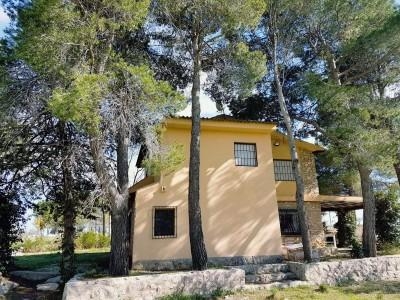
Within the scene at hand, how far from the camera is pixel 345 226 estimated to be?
21.2 metres

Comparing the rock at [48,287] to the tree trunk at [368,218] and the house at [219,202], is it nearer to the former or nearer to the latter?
the house at [219,202]

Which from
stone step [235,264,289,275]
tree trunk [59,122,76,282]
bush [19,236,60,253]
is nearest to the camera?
tree trunk [59,122,76,282]

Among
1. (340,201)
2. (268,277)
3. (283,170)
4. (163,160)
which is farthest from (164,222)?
(340,201)

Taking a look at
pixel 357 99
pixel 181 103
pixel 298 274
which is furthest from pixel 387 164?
pixel 181 103

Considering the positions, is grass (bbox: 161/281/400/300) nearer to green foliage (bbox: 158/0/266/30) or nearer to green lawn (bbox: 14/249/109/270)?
green lawn (bbox: 14/249/109/270)

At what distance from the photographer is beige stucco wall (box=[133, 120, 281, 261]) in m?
13.6

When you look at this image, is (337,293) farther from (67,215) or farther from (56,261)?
(56,261)

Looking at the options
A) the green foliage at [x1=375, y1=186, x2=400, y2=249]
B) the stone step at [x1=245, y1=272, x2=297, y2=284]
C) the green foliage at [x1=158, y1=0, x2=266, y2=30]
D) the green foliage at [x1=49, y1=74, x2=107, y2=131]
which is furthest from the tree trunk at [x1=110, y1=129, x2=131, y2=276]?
the green foliage at [x1=375, y1=186, x2=400, y2=249]

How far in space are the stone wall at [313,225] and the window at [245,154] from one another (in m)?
3.47

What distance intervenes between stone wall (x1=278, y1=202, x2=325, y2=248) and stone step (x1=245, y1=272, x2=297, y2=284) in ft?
19.2

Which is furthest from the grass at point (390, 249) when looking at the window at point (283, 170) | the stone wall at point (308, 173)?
the window at point (283, 170)

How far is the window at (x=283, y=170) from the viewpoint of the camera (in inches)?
716

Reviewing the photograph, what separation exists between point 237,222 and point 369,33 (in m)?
9.11

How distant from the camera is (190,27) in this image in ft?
42.4
